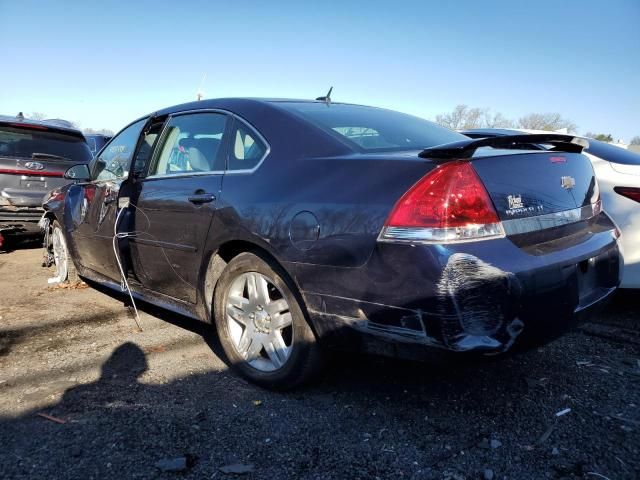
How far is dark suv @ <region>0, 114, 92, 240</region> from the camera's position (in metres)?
6.41

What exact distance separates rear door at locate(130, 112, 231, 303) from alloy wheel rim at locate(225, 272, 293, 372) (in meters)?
0.36

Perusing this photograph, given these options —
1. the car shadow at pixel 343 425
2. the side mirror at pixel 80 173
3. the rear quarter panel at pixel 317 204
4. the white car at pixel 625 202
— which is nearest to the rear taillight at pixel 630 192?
the white car at pixel 625 202

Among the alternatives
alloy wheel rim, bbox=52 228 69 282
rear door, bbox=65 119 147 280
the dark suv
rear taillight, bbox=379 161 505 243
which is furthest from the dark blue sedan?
the dark suv

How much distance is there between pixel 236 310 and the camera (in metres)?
2.92

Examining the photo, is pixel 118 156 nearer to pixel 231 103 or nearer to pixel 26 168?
pixel 231 103

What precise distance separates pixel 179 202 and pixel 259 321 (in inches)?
37.7

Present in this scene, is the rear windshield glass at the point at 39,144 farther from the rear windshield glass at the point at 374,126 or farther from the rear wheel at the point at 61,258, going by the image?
the rear windshield glass at the point at 374,126

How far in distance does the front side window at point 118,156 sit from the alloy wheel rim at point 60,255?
1.06m

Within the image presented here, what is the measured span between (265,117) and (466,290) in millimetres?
1582

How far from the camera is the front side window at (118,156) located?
4.02 metres

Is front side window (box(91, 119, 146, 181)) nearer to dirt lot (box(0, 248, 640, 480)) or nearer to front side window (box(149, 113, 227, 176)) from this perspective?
front side window (box(149, 113, 227, 176))

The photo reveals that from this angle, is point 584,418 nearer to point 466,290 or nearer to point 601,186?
point 466,290

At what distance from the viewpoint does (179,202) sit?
3.15 m

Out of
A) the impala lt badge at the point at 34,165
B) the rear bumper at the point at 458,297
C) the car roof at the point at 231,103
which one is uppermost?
the car roof at the point at 231,103
